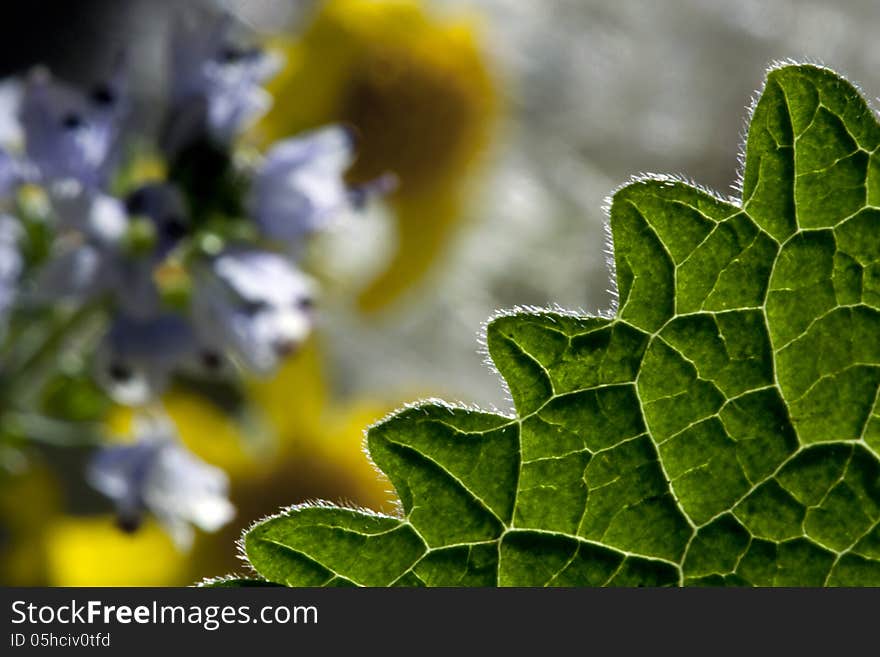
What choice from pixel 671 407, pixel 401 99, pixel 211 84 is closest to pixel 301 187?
pixel 211 84

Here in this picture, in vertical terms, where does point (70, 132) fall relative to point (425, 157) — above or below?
below

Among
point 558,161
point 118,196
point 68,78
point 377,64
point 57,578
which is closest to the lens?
point 118,196

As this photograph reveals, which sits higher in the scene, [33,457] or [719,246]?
[33,457]

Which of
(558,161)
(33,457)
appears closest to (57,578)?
(33,457)

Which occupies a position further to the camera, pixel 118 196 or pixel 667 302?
pixel 118 196

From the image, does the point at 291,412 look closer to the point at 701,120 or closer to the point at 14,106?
the point at 14,106

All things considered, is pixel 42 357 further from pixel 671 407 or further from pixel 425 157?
pixel 425 157

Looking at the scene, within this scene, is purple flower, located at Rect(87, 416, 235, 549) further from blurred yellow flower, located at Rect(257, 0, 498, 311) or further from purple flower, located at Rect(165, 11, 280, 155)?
blurred yellow flower, located at Rect(257, 0, 498, 311)

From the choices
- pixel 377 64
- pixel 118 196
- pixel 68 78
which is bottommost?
pixel 118 196
